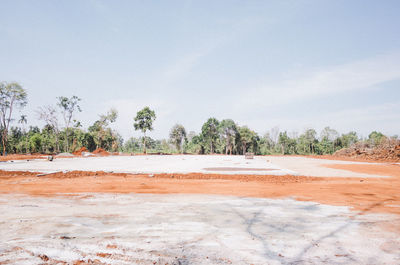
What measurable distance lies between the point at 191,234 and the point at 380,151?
31.5 m

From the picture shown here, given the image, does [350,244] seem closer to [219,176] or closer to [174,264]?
[174,264]

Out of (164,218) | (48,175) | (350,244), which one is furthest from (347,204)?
(48,175)

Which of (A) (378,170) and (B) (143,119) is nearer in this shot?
(A) (378,170)

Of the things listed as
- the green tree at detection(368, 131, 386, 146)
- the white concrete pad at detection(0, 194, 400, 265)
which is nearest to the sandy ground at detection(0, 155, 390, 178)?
the white concrete pad at detection(0, 194, 400, 265)

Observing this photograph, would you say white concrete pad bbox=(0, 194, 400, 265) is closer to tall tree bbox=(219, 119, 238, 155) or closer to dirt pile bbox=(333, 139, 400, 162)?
dirt pile bbox=(333, 139, 400, 162)

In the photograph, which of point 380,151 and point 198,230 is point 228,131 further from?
point 198,230

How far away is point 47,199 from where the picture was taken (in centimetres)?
492

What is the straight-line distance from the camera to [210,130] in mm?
58531

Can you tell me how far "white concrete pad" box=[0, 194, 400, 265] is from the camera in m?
2.25

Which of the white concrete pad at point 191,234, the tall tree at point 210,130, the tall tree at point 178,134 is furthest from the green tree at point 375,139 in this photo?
the tall tree at point 178,134

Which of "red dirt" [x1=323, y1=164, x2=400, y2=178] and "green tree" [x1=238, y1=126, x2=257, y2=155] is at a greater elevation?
"green tree" [x1=238, y1=126, x2=257, y2=155]

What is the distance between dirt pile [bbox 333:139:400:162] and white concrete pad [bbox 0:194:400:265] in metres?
25.7

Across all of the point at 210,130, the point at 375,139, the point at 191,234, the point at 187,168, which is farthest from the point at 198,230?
the point at 210,130

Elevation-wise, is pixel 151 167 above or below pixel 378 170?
above
